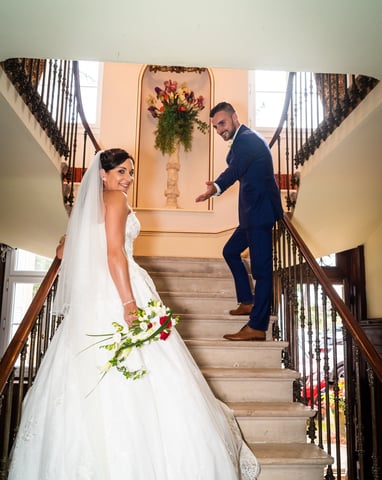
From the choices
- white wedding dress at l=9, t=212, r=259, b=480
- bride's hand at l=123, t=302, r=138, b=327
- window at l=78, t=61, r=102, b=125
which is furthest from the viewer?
window at l=78, t=61, r=102, b=125

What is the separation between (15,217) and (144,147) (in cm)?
278

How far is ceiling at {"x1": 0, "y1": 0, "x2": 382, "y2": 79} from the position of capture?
2070mm

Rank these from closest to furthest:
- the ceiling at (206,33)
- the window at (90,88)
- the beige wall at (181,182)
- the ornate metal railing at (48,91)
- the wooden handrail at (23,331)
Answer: the wooden handrail at (23,331)
the ceiling at (206,33)
the ornate metal railing at (48,91)
the beige wall at (181,182)
the window at (90,88)

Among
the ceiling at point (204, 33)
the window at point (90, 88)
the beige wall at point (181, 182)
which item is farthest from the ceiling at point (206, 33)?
the window at point (90, 88)

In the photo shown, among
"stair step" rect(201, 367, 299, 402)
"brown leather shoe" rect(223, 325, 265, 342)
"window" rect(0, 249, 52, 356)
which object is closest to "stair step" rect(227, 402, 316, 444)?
"stair step" rect(201, 367, 299, 402)

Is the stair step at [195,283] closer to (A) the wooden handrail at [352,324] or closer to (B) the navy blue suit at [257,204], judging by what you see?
(B) the navy blue suit at [257,204]

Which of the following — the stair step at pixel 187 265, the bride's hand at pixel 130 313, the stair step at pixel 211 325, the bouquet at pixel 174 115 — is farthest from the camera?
the bouquet at pixel 174 115

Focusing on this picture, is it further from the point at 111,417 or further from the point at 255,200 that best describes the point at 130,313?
the point at 255,200

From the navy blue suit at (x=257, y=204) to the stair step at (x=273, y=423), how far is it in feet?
2.17

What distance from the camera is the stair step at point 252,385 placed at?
2842 mm

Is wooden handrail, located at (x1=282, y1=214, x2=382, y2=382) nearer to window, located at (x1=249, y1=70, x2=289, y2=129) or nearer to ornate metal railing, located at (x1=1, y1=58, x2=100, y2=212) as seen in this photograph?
ornate metal railing, located at (x1=1, y1=58, x2=100, y2=212)

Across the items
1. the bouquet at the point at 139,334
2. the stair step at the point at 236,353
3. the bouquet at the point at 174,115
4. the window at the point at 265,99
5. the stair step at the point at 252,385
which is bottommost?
the stair step at the point at 252,385

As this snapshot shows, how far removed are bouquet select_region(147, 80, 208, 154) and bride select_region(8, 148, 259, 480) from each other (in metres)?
4.46

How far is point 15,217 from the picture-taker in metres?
4.63
